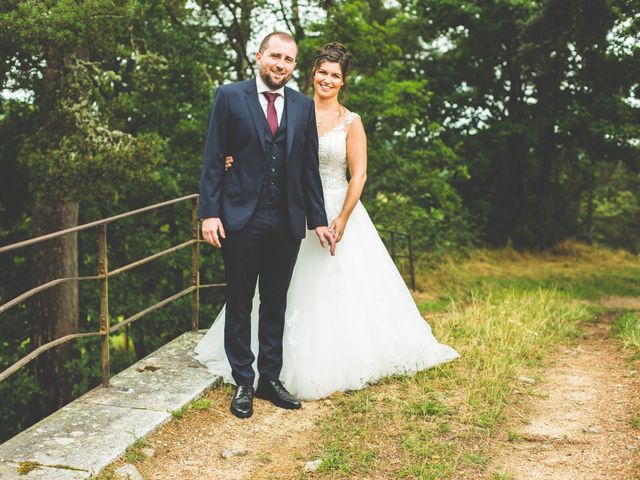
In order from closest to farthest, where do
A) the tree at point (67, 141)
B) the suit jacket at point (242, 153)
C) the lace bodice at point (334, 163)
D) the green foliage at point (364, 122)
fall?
the suit jacket at point (242, 153), the lace bodice at point (334, 163), the tree at point (67, 141), the green foliage at point (364, 122)

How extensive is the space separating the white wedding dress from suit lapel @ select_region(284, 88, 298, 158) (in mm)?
512

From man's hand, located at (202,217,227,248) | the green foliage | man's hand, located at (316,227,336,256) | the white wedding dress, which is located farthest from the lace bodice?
the green foliage

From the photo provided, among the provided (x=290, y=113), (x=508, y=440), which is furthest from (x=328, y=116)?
(x=508, y=440)

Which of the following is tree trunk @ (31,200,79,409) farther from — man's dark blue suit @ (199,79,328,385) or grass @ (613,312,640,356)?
grass @ (613,312,640,356)

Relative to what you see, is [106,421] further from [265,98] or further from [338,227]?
[265,98]

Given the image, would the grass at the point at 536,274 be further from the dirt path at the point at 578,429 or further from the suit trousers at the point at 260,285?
the suit trousers at the point at 260,285

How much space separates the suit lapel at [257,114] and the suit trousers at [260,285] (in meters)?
0.35

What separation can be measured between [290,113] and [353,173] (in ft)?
2.23

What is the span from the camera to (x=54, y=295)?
8.59 m

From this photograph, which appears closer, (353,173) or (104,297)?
(104,297)

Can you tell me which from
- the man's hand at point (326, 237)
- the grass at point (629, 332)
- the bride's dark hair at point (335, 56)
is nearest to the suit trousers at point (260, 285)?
the man's hand at point (326, 237)

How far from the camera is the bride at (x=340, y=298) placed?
3.98m

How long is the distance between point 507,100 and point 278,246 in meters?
15.9

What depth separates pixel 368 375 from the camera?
163 inches
